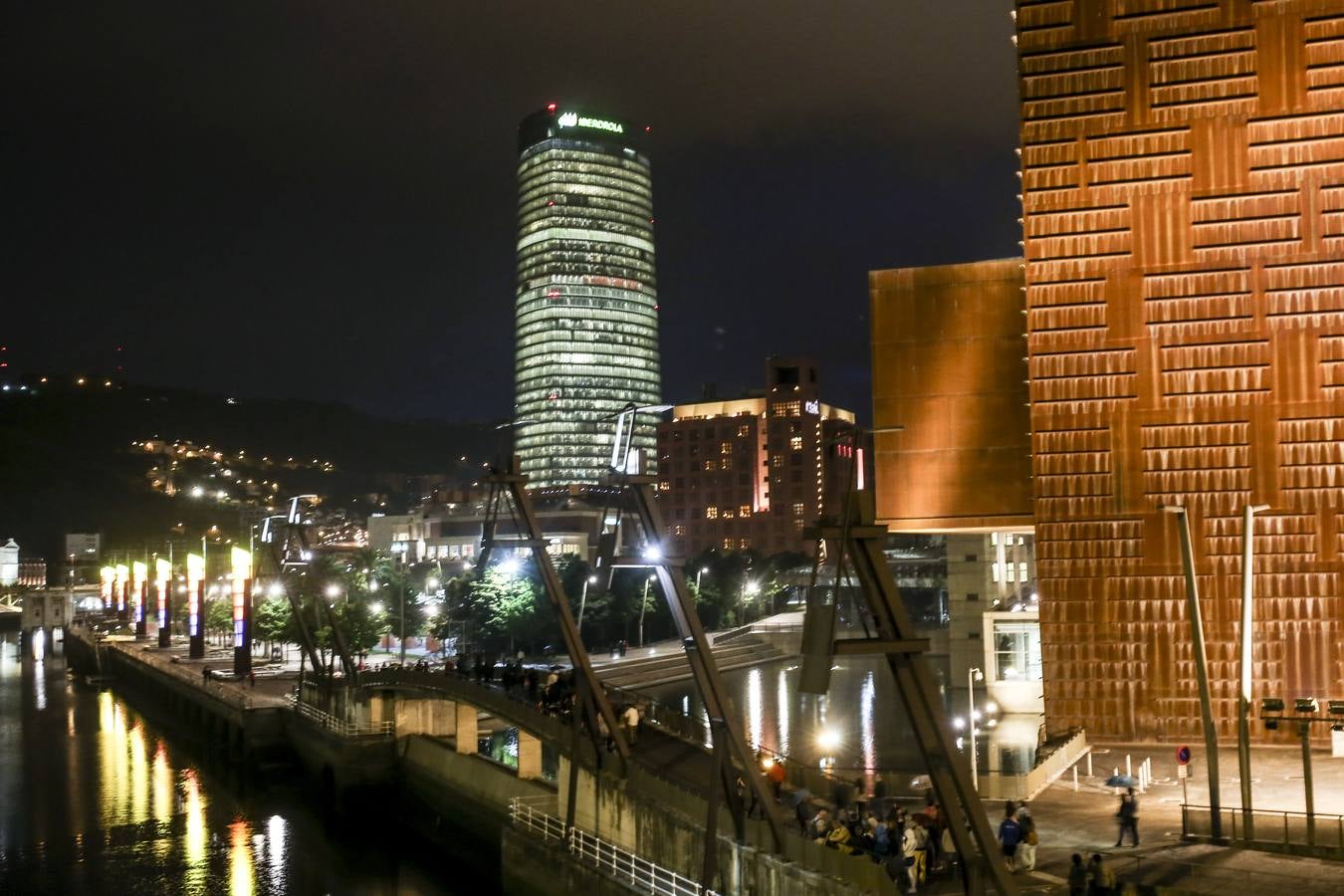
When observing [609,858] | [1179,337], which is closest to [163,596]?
[1179,337]

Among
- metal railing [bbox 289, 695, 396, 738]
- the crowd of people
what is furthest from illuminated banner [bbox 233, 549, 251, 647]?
the crowd of people

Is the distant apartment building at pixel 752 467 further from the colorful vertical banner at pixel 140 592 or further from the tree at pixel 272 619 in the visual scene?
the tree at pixel 272 619

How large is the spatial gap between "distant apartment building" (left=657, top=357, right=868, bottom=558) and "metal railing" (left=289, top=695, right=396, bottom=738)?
11684 centimetres

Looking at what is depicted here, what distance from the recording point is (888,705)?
7838 cm

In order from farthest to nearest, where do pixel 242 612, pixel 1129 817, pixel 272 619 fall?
pixel 272 619 → pixel 242 612 → pixel 1129 817

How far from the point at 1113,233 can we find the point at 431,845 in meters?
31.7

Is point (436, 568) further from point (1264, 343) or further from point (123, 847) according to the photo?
point (1264, 343)

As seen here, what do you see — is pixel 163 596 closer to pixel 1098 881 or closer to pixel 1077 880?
pixel 1077 880

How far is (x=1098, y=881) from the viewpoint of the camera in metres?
20.2

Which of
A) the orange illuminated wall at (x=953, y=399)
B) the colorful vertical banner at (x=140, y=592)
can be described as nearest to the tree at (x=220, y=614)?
the colorful vertical banner at (x=140, y=592)

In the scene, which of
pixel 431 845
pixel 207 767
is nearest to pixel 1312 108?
pixel 431 845

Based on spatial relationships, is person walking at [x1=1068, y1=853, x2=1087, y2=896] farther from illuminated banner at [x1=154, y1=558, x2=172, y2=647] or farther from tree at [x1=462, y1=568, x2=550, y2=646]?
illuminated banner at [x1=154, y1=558, x2=172, y2=647]

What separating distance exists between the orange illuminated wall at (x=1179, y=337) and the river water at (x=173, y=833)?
23.8 m

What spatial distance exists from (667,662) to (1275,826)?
207 ft
